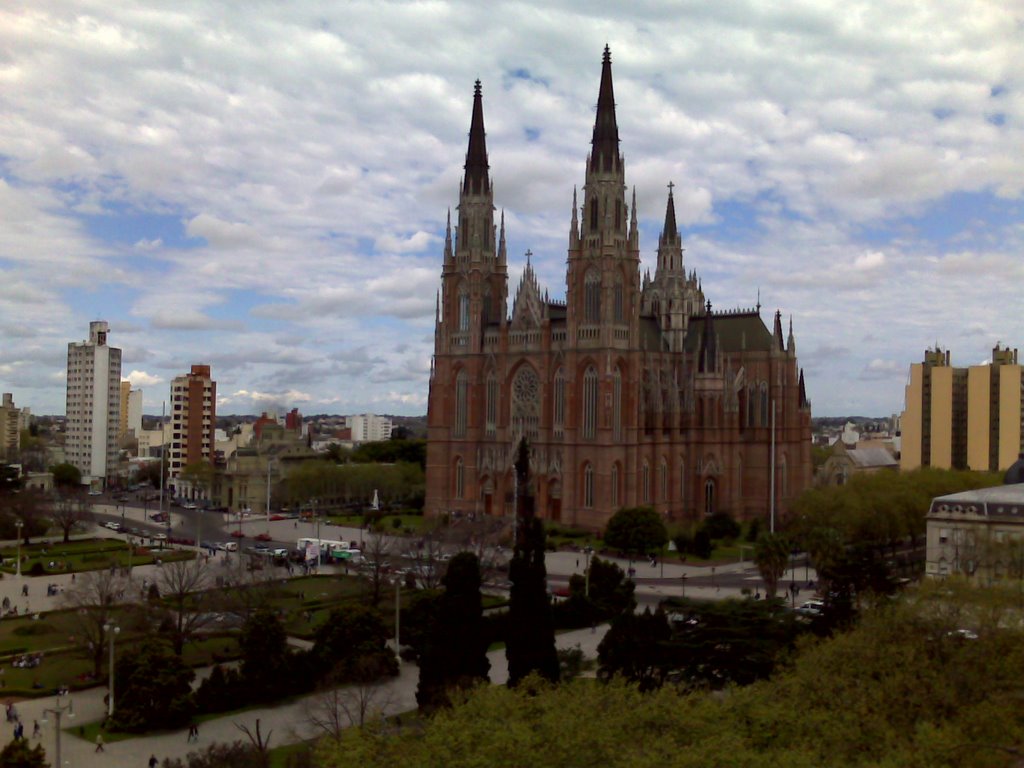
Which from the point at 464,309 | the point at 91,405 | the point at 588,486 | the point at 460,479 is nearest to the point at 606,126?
the point at 464,309

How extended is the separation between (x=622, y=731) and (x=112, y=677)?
22.3 m

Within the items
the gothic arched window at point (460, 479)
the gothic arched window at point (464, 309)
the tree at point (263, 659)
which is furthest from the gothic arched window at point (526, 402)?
the tree at point (263, 659)

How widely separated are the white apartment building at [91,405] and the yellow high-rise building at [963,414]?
10610 centimetres

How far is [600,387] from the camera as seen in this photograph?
8312 cm

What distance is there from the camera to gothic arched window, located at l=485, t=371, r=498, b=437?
90.8m

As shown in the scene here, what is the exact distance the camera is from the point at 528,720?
75.5ft

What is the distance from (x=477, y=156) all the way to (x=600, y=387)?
1030 inches

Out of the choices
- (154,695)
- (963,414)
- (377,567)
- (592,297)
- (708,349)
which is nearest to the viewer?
(154,695)

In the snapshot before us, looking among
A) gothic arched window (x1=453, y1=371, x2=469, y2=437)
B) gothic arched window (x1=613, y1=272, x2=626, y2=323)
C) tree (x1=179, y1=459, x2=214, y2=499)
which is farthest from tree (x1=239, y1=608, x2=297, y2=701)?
tree (x1=179, y1=459, x2=214, y2=499)

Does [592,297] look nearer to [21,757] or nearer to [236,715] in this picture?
[236,715]

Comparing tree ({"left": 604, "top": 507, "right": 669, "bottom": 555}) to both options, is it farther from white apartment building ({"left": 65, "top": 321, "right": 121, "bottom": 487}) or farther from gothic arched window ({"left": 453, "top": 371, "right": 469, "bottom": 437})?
white apartment building ({"left": 65, "top": 321, "right": 121, "bottom": 487})

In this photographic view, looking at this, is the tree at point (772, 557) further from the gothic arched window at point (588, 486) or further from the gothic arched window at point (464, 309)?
the gothic arched window at point (464, 309)

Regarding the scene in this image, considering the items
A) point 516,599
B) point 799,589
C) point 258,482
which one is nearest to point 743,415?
point 799,589

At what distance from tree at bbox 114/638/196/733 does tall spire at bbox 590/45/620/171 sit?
60.2 metres
